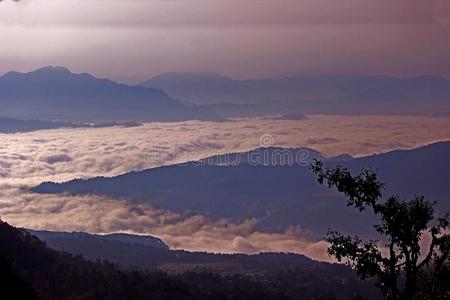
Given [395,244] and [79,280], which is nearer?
[395,244]

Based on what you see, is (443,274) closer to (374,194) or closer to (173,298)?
(374,194)

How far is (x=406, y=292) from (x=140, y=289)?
113 meters

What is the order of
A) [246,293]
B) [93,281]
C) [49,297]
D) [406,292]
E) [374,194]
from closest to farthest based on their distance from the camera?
[406,292] < [374,194] < [49,297] < [93,281] < [246,293]

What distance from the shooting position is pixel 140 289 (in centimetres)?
13800

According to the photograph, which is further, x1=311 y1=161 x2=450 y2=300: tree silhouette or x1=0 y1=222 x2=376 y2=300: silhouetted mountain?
x1=0 y1=222 x2=376 y2=300: silhouetted mountain

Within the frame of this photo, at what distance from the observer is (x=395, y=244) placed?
97.6ft

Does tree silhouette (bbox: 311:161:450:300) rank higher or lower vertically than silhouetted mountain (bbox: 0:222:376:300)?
higher

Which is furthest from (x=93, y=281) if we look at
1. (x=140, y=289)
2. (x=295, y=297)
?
(x=295, y=297)

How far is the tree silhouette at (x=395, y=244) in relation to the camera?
29141 millimetres

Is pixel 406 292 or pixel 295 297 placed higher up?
pixel 406 292

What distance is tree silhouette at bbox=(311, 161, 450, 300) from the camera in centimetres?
2914

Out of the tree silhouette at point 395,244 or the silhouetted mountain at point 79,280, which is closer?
the tree silhouette at point 395,244

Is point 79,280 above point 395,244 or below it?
below

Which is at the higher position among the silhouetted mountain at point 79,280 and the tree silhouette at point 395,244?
the tree silhouette at point 395,244
